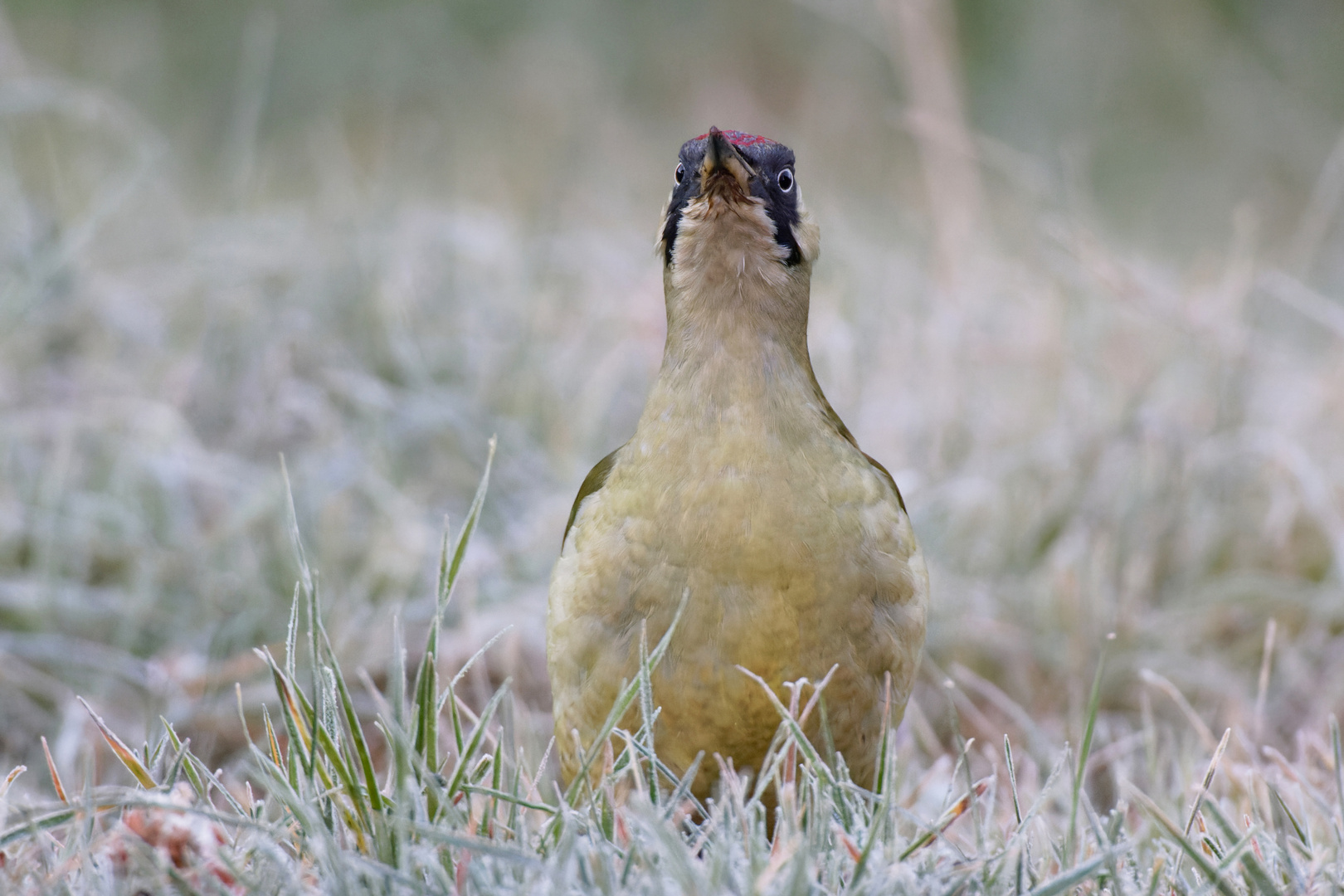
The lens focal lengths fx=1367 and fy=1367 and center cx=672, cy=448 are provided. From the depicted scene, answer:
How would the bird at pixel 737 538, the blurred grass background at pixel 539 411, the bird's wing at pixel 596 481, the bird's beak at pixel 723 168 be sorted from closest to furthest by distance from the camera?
1. the bird at pixel 737 538
2. the bird's beak at pixel 723 168
3. the bird's wing at pixel 596 481
4. the blurred grass background at pixel 539 411

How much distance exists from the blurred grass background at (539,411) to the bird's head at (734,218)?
3.44ft

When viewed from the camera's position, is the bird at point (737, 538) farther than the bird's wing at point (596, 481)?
No

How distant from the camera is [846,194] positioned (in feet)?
24.8

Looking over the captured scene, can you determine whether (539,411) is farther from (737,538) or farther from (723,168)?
(737,538)

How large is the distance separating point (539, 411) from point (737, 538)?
2.15m

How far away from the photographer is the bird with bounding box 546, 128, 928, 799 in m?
2.07

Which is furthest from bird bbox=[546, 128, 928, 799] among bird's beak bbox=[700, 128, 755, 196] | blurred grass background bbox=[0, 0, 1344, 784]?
blurred grass background bbox=[0, 0, 1344, 784]

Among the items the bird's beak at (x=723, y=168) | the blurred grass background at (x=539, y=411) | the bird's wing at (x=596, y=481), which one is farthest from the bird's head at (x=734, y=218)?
the blurred grass background at (x=539, y=411)

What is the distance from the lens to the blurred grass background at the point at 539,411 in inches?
130

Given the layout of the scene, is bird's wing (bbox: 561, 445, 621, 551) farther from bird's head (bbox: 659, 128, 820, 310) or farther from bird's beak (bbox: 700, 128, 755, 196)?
bird's beak (bbox: 700, 128, 755, 196)

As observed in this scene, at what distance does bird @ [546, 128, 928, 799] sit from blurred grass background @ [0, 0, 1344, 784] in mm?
680

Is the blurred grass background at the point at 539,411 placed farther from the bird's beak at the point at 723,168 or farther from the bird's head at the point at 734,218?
the bird's beak at the point at 723,168

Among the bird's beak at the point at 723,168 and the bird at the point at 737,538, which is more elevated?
the bird's beak at the point at 723,168

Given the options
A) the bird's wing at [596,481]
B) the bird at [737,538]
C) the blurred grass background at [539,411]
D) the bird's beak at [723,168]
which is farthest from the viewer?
the blurred grass background at [539,411]
